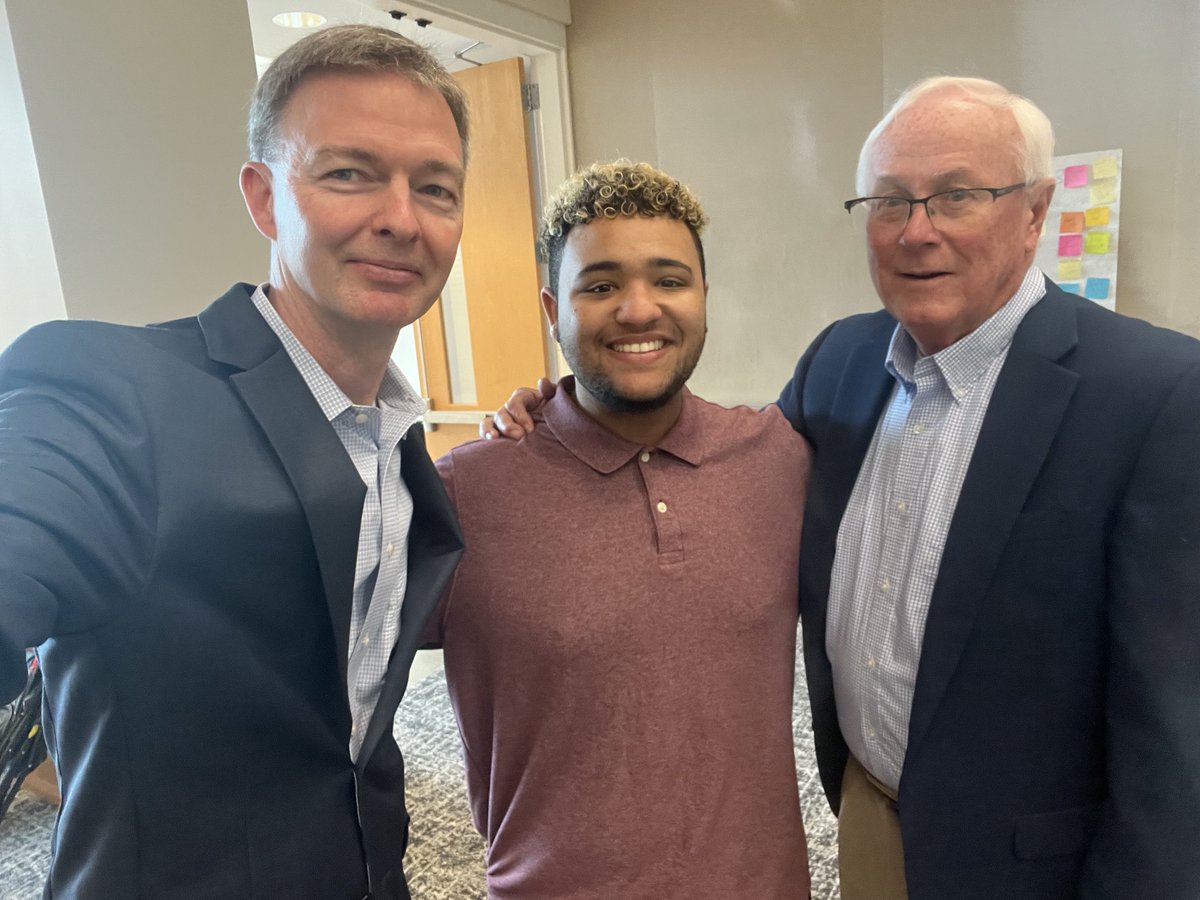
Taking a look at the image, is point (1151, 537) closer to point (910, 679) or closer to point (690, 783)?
point (910, 679)

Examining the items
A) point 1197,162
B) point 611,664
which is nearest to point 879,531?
point 611,664

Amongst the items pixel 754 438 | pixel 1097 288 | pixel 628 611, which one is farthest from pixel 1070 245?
pixel 628 611

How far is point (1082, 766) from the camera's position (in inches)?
44.7

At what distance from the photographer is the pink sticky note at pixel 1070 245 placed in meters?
2.74

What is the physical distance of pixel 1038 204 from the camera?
1230 millimetres

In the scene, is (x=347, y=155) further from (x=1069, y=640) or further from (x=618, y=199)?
(x=1069, y=640)

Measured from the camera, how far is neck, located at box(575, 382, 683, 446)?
130 cm

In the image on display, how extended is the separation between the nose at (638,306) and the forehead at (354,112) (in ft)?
1.28

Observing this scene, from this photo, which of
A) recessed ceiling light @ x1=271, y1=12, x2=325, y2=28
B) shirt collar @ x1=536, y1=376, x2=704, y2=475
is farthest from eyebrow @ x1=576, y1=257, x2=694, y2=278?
recessed ceiling light @ x1=271, y1=12, x2=325, y2=28

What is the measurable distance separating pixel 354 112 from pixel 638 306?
1.64ft

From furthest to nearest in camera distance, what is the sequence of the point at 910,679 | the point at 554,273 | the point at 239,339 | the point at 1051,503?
the point at 554,273 < the point at 910,679 < the point at 1051,503 < the point at 239,339

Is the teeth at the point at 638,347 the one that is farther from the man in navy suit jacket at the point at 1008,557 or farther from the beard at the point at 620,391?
the man in navy suit jacket at the point at 1008,557

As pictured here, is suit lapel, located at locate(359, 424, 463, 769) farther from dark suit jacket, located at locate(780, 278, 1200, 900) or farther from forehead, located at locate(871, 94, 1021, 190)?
forehead, located at locate(871, 94, 1021, 190)

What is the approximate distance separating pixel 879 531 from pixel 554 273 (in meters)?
0.72
